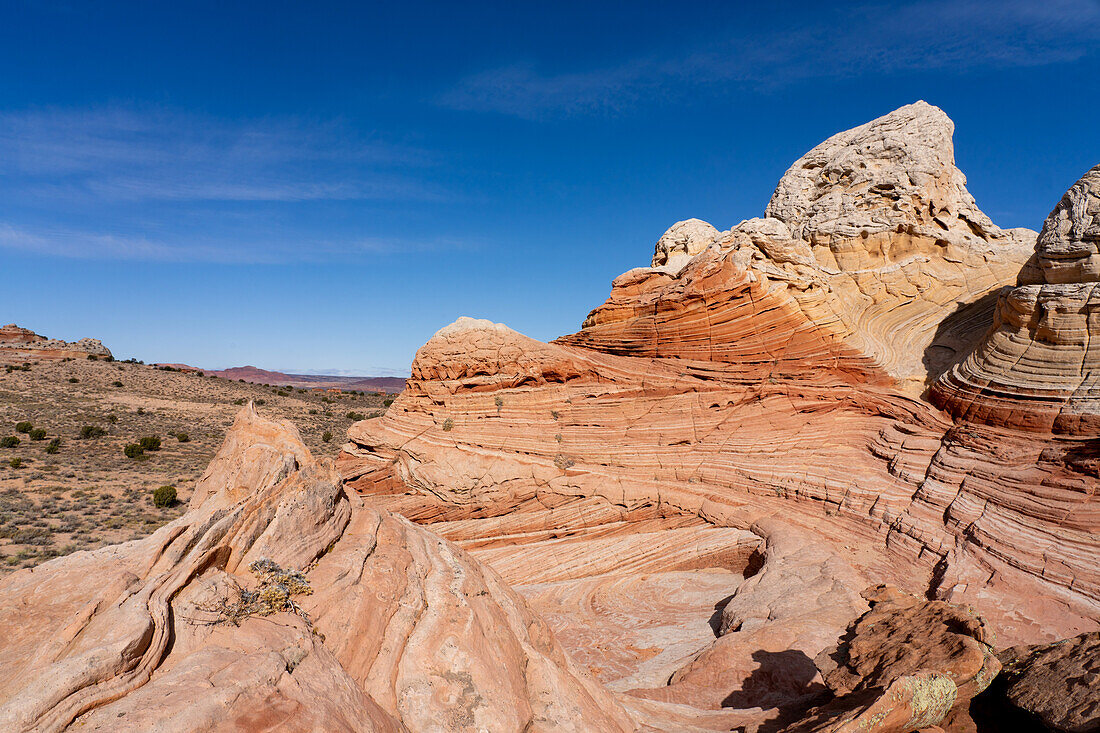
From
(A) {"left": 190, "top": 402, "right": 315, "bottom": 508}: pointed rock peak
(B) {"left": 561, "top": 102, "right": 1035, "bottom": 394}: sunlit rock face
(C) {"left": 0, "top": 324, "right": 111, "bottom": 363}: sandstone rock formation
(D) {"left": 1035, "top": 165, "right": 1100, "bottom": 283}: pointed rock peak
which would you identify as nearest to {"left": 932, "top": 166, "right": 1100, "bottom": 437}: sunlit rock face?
(D) {"left": 1035, "top": 165, "right": 1100, "bottom": 283}: pointed rock peak

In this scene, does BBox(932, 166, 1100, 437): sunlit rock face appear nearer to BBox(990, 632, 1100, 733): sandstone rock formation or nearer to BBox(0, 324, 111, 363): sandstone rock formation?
BBox(990, 632, 1100, 733): sandstone rock formation

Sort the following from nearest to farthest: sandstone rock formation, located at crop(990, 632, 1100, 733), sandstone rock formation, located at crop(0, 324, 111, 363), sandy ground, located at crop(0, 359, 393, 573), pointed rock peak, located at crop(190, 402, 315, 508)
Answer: sandstone rock formation, located at crop(990, 632, 1100, 733)
pointed rock peak, located at crop(190, 402, 315, 508)
sandy ground, located at crop(0, 359, 393, 573)
sandstone rock formation, located at crop(0, 324, 111, 363)

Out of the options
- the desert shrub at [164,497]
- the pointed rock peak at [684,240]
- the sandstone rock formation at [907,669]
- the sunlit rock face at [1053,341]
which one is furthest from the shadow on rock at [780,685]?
the desert shrub at [164,497]

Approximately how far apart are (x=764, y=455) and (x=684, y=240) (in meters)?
9.79

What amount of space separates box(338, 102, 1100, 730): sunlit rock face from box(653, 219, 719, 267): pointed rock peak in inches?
93.9

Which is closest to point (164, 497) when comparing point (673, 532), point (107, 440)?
point (107, 440)

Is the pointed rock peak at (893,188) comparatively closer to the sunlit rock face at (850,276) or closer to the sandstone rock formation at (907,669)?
the sunlit rock face at (850,276)

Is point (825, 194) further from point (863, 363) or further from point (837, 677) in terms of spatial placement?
point (837, 677)

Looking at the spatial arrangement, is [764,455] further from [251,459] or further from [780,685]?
[251,459]

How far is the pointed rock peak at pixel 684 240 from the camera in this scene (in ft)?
68.1

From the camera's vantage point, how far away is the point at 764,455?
1382cm

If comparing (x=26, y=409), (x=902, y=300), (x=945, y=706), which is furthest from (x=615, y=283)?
(x=26, y=409)

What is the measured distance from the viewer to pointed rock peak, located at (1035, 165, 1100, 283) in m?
11.4

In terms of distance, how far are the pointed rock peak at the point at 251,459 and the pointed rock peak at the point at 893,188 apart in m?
15.8
